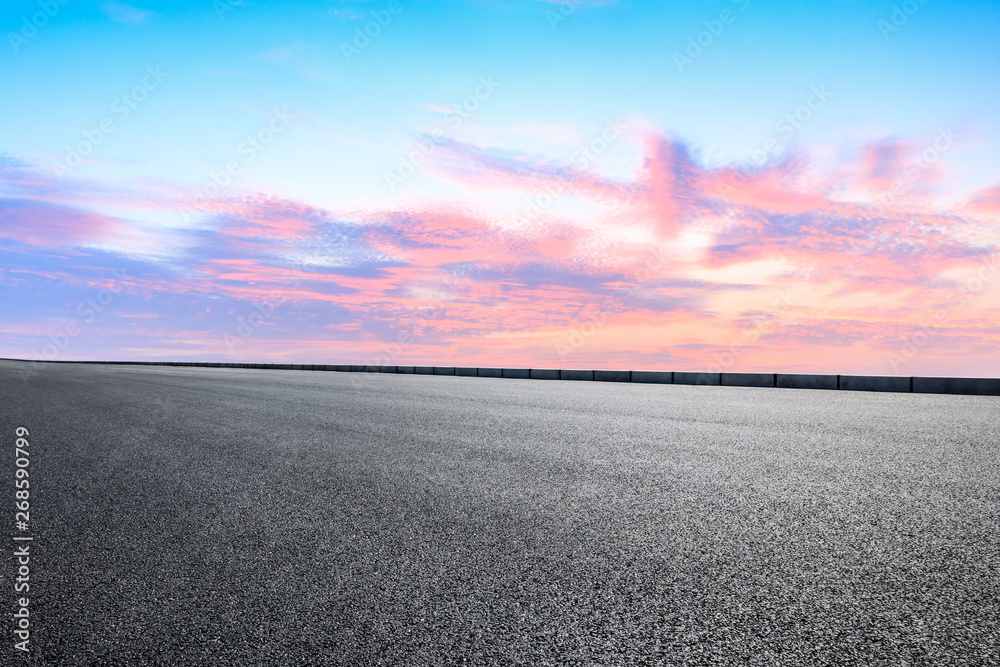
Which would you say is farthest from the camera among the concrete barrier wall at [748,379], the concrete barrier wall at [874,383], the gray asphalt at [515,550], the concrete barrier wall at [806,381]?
the concrete barrier wall at [748,379]

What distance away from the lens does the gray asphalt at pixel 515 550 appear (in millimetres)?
2914

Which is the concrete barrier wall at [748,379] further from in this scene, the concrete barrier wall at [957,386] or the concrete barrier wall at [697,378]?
the concrete barrier wall at [957,386]

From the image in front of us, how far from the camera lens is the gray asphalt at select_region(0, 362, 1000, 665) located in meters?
2.91

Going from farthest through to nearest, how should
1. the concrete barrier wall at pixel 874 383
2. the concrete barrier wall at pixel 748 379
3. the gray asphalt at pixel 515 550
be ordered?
the concrete barrier wall at pixel 748 379
the concrete barrier wall at pixel 874 383
the gray asphalt at pixel 515 550

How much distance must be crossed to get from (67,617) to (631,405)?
11799 mm

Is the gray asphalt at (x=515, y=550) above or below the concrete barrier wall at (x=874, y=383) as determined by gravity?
below

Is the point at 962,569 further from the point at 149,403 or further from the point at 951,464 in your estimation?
the point at 149,403

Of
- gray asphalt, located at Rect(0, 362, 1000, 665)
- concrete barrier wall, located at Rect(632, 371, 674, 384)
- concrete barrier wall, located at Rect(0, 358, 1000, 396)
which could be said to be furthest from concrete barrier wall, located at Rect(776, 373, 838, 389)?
gray asphalt, located at Rect(0, 362, 1000, 665)

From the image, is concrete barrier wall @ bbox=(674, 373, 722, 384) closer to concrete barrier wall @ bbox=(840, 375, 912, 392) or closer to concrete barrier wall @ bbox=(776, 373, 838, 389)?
concrete barrier wall @ bbox=(776, 373, 838, 389)

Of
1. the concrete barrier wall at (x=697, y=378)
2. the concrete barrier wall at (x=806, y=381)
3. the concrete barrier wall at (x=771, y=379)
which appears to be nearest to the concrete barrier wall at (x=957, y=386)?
the concrete barrier wall at (x=771, y=379)

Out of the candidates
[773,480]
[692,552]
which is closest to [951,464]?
[773,480]

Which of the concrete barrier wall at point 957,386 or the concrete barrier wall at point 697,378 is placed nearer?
the concrete barrier wall at point 957,386

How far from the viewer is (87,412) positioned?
13094 mm

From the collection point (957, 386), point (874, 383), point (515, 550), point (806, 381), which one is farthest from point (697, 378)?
point (515, 550)
